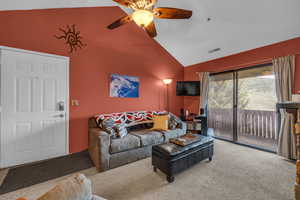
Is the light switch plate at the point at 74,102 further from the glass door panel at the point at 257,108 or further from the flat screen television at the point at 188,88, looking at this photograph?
the glass door panel at the point at 257,108

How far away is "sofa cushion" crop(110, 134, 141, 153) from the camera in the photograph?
2363mm

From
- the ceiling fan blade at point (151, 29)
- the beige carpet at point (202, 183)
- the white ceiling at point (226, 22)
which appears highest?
the white ceiling at point (226, 22)

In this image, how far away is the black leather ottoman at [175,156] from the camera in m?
1.95

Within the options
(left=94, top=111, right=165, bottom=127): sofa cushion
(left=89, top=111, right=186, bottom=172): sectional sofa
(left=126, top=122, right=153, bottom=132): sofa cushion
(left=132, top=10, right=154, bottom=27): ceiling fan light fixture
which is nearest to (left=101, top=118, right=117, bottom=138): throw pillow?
A: (left=89, top=111, right=186, bottom=172): sectional sofa

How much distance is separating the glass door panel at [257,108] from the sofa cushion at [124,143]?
3.12 meters

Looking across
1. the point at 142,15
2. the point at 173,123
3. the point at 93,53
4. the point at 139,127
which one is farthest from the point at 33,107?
the point at 173,123

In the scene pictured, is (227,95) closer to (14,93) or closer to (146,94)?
(146,94)

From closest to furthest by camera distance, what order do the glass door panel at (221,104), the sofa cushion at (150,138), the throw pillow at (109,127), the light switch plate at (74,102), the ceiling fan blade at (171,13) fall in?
the ceiling fan blade at (171,13), the throw pillow at (109,127), the sofa cushion at (150,138), the light switch plate at (74,102), the glass door panel at (221,104)

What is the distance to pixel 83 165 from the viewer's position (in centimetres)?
246

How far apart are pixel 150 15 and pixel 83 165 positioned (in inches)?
110

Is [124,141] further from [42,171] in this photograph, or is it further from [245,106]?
[245,106]

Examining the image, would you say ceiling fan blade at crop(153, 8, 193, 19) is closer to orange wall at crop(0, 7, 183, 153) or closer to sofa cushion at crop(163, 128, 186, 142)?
orange wall at crop(0, 7, 183, 153)

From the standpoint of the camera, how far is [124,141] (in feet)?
8.18

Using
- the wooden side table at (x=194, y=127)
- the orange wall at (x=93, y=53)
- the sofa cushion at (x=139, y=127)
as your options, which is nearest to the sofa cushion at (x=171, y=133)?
the sofa cushion at (x=139, y=127)
